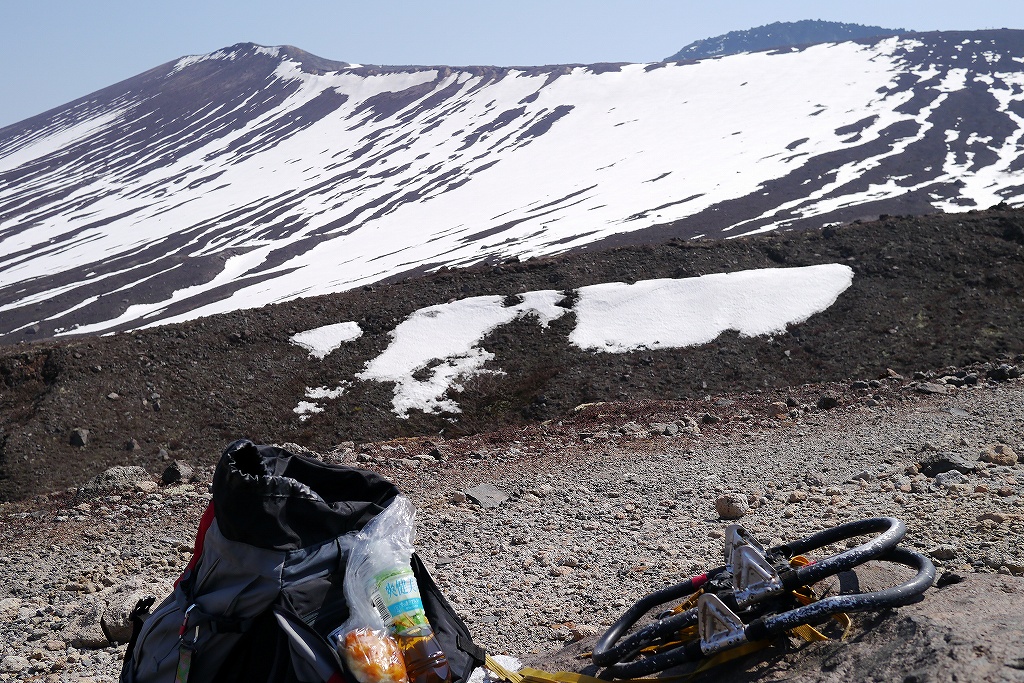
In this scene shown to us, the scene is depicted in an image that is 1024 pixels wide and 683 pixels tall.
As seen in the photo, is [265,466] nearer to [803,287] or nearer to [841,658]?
[841,658]

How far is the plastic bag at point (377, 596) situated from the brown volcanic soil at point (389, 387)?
11556 millimetres

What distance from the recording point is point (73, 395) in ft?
53.6

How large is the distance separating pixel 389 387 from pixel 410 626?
14.2 metres

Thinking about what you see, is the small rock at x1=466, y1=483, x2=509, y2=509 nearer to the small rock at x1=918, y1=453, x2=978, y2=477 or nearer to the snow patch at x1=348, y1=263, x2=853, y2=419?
the small rock at x1=918, y1=453, x2=978, y2=477

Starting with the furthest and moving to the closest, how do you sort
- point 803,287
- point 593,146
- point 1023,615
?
1. point 593,146
2. point 803,287
3. point 1023,615

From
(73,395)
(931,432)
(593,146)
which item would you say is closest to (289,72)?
(593,146)

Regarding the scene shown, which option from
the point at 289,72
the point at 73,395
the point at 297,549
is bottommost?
the point at 73,395

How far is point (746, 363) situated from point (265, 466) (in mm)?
14766

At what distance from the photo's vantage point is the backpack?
3.27 metres

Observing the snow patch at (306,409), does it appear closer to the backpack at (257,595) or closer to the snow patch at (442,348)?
the snow patch at (442,348)

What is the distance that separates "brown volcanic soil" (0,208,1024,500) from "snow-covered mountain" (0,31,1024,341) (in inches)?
1321

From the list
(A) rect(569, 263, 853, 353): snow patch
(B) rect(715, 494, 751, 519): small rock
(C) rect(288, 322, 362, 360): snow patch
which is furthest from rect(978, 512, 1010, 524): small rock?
(C) rect(288, 322, 362, 360): snow patch

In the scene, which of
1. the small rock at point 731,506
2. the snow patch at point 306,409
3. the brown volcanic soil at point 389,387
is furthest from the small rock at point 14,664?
the snow patch at point 306,409

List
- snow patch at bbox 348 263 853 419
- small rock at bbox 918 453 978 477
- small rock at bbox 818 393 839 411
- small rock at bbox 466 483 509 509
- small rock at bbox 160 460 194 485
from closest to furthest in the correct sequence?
small rock at bbox 918 453 978 477
small rock at bbox 466 483 509 509
small rock at bbox 160 460 194 485
small rock at bbox 818 393 839 411
snow patch at bbox 348 263 853 419
